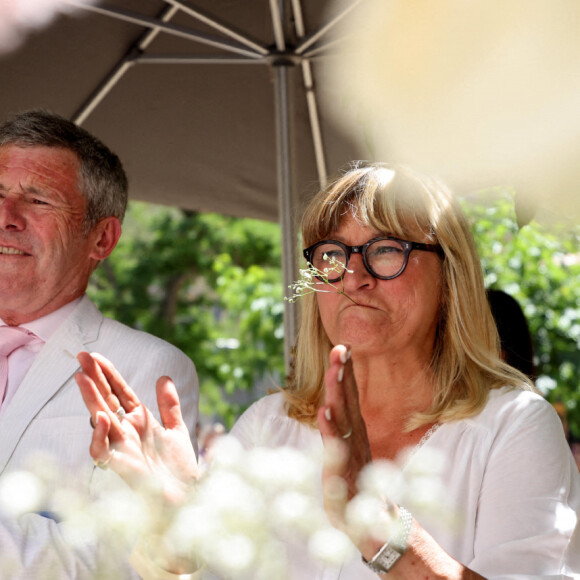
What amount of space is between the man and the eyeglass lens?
0.63 meters

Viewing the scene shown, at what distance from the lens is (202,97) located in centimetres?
398

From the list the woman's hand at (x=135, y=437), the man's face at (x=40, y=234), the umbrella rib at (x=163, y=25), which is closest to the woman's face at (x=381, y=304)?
the woman's hand at (x=135, y=437)

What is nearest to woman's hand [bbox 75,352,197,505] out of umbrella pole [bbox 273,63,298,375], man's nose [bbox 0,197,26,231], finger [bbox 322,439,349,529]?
finger [bbox 322,439,349,529]

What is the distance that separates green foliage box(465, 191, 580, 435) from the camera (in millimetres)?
7723

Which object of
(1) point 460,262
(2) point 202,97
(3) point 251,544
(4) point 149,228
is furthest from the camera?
(4) point 149,228

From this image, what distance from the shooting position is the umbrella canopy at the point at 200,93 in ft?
11.0

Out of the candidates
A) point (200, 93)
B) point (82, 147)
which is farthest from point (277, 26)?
point (82, 147)

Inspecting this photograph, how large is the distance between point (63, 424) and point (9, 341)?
389 mm

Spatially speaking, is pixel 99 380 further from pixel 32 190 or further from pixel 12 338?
pixel 32 190

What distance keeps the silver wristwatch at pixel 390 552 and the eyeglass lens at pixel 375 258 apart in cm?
67

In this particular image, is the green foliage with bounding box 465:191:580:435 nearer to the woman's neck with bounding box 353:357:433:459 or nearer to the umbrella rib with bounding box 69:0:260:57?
the umbrella rib with bounding box 69:0:260:57

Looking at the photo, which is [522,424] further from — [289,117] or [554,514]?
[289,117]

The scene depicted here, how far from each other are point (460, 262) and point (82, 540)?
107cm

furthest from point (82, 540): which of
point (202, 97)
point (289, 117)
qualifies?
point (202, 97)
